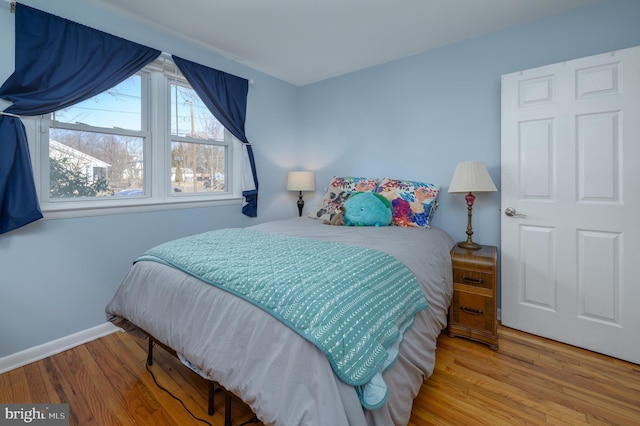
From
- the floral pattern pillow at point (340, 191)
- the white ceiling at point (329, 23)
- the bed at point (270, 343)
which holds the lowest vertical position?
the bed at point (270, 343)

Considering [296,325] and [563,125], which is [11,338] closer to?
[296,325]

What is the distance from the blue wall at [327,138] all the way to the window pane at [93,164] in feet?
0.82

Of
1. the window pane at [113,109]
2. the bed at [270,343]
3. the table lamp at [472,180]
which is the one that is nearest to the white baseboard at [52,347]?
the bed at [270,343]

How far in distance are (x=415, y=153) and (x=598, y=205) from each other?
1.41 meters

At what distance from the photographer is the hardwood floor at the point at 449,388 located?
1438 mm

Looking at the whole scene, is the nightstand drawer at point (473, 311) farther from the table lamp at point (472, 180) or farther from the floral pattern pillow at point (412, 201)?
the floral pattern pillow at point (412, 201)

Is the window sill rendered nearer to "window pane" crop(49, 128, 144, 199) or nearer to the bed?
"window pane" crop(49, 128, 144, 199)

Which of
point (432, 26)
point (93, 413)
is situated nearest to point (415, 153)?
point (432, 26)

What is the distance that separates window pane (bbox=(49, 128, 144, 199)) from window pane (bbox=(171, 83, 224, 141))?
1.22 feet

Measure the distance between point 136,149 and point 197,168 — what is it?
0.55 metres

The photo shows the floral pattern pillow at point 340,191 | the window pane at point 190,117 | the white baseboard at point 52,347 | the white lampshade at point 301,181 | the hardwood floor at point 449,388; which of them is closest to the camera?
the hardwood floor at point 449,388

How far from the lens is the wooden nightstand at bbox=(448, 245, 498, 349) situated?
2023 mm

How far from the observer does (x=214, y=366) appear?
115 centimetres

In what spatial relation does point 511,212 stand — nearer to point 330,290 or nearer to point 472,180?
point 472,180
